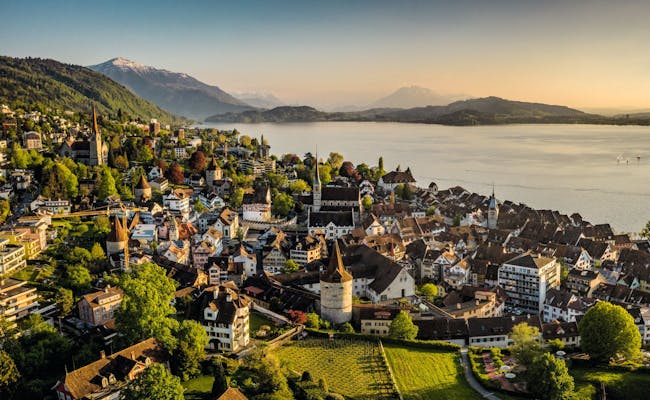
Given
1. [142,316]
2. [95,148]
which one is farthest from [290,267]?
[95,148]

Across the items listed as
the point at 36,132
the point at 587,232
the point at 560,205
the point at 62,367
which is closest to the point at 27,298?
the point at 62,367

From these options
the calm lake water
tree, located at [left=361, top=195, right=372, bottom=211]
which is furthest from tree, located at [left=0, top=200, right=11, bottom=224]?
the calm lake water

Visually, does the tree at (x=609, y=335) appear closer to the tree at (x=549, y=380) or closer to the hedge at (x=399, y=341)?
the tree at (x=549, y=380)

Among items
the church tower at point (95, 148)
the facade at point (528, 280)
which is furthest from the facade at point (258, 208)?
the facade at point (528, 280)

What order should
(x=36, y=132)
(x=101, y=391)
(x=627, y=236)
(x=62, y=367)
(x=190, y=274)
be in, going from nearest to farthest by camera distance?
(x=101, y=391) → (x=62, y=367) → (x=190, y=274) → (x=627, y=236) → (x=36, y=132)

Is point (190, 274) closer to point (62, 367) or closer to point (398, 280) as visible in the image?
point (62, 367)

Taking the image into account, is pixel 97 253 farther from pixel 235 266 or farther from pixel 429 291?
pixel 429 291
